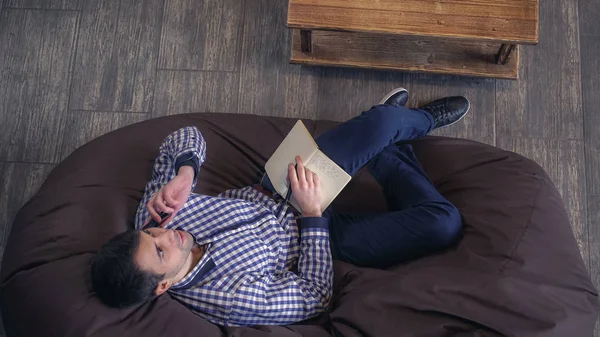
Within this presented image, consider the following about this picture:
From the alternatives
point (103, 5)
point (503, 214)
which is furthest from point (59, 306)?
point (103, 5)

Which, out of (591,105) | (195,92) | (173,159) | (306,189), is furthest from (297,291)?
(591,105)

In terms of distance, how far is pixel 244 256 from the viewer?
4.37 feet

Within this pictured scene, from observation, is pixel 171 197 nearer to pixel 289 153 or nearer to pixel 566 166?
pixel 289 153

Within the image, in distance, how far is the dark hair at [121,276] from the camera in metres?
1.12

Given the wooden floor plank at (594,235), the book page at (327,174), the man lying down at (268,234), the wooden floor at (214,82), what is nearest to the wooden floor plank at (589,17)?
the wooden floor at (214,82)

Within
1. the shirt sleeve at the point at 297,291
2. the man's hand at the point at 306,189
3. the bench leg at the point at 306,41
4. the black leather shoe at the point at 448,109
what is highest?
the bench leg at the point at 306,41

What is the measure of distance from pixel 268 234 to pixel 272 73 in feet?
2.40

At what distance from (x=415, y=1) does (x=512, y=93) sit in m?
0.56

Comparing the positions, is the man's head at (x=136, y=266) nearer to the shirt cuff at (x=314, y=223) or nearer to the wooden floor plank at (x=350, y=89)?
the shirt cuff at (x=314, y=223)

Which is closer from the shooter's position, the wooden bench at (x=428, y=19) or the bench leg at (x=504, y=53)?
the wooden bench at (x=428, y=19)

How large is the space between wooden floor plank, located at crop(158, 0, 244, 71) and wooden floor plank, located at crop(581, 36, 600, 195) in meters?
1.25

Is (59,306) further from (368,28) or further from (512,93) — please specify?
(512,93)

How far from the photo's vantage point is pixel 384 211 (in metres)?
1.59

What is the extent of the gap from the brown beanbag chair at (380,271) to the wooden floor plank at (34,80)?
1.58 ft
